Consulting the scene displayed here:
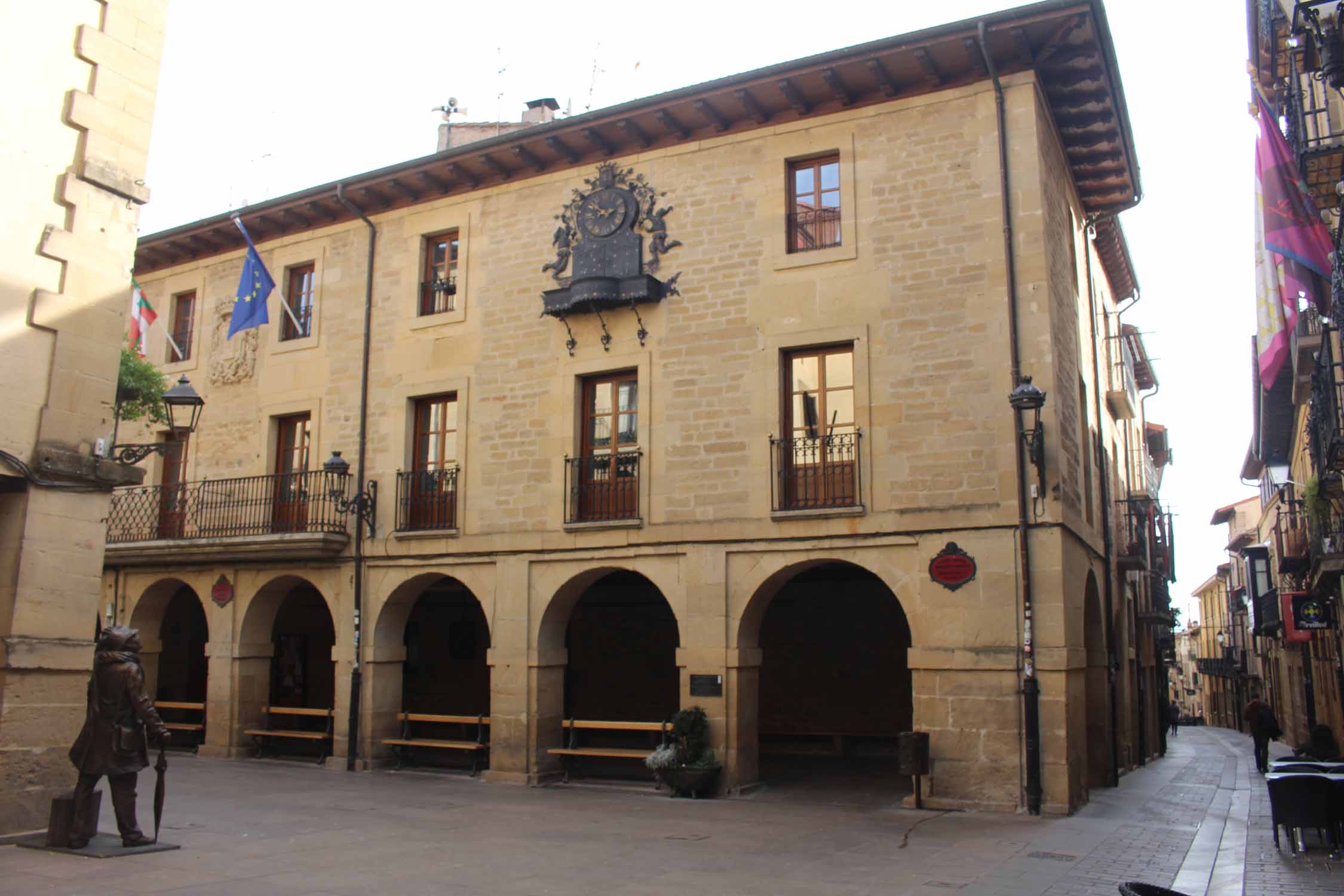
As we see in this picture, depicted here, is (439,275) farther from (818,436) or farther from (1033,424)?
(1033,424)

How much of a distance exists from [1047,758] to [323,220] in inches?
537

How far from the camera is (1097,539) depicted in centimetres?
1617

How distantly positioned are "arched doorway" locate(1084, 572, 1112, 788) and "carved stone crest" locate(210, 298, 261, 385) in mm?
13807

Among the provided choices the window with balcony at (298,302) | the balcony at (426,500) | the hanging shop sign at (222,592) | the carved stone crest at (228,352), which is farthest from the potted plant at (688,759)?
the carved stone crest at (228,352)

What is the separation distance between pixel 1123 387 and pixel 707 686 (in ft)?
39.3

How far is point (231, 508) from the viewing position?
18094 millimetres

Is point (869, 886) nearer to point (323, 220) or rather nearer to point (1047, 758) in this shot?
point (1047, 758)

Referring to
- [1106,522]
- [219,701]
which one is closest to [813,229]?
[1106,522]

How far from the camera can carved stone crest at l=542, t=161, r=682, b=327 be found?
49.5 feet

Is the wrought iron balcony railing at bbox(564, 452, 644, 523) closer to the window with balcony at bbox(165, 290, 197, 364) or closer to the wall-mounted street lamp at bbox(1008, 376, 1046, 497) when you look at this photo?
the wall-mounted street lamp at bbox(1008, 376, 1046, 497)

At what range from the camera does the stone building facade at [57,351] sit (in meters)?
9.05

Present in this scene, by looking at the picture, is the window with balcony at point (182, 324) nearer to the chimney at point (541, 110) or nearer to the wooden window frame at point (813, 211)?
the chimney at point (541, 110)

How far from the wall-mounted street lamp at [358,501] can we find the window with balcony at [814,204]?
7315mm

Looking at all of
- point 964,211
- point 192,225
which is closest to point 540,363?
point 964,211
